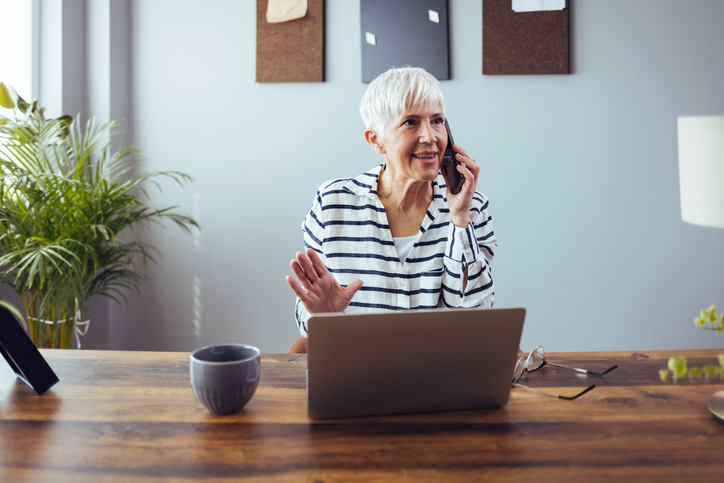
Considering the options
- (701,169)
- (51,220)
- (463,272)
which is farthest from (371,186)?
(701,169)

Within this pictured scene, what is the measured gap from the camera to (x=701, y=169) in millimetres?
2297

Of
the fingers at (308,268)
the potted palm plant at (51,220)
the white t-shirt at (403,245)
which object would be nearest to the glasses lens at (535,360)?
the fingers at (308,268)

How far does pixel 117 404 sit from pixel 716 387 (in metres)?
1.01

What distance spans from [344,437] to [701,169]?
234 centimetres

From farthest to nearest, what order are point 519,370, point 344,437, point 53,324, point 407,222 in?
point 53,324 < point 407,222 < point 519,370 < point 344,437

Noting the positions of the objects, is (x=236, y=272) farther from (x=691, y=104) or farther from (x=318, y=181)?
(x=691, y=104)

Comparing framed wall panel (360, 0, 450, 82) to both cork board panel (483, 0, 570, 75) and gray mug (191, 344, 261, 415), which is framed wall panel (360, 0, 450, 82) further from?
gray mug (191, 344, 261, 415)

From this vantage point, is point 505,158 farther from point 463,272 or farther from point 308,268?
point 308,268

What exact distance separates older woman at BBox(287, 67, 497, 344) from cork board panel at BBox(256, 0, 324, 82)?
86 cm

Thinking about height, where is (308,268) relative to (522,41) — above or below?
below

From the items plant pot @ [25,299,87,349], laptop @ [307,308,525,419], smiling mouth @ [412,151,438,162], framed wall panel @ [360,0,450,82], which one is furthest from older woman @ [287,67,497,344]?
plant pot @ [25,299,87,349]

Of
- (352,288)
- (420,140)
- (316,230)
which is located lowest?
(352,288)

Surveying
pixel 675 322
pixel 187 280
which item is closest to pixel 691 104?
pixel 675 322

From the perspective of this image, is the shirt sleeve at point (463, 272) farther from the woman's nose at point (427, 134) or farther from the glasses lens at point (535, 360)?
the glasses lens at point (535, 360)
